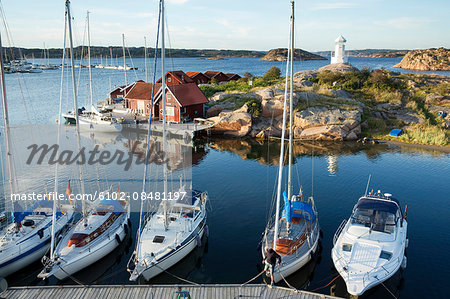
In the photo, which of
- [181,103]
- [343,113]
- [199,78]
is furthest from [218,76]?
[343,113]

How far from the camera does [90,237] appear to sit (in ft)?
69.8

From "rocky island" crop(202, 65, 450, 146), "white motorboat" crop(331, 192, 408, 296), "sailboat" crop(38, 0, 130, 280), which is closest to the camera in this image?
"white motorboat" crop(331, 192, 408, 296)

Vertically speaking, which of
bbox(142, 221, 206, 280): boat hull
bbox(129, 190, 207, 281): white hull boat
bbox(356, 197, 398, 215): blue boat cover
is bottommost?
bbox(142, 221, 206, 280): boat hull

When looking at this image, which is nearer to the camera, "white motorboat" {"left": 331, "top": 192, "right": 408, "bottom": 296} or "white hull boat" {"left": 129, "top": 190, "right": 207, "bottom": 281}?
"white motorboat" {"left": 331, "top": 192, "right": 408, "bottom": 296}

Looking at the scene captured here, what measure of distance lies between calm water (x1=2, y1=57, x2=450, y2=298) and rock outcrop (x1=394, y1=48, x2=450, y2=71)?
121m

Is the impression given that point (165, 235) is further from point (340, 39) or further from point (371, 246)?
point (340, 39)

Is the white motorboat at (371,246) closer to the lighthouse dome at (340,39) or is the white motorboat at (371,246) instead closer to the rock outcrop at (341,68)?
the rock outcrop at (341,68)

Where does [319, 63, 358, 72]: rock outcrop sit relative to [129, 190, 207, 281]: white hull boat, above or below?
above

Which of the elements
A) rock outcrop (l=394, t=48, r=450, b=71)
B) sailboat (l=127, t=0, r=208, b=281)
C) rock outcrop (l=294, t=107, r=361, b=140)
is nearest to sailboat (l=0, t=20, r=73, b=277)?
sailboat (l=127, t=0, r=208, b=281)

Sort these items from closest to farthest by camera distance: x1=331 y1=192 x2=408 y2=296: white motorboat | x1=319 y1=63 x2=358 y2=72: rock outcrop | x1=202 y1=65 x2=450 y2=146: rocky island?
x1=331 y1=192 x2=408 y2=296: white motorboat
x1=202 y1=65 x2=450 y2=146: rocky island
x1=319 y1=63 x2=358 y2=72: rock outcrop

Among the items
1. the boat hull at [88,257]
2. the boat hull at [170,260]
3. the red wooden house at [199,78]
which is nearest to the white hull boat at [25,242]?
the boat hull at [88,257]

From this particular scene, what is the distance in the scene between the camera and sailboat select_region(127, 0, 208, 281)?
19422 millimetres

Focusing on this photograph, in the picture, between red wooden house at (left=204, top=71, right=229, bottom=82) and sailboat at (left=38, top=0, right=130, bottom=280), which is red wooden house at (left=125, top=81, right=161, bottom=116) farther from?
sailboat at (left=38, top=0, right=130, bottom=280)

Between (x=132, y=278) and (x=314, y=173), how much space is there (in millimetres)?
24718
